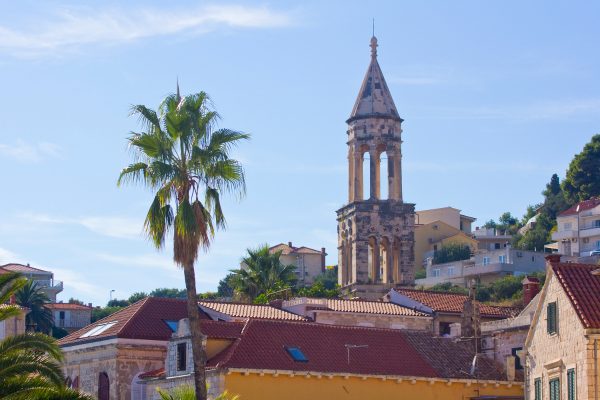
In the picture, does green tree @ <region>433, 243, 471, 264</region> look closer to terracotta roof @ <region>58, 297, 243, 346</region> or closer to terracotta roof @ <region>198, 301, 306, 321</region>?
terracotta roof @ <region>198, 301, 306, 321</region>

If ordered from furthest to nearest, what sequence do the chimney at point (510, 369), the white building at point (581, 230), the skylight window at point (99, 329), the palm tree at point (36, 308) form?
the white building at point (581, 230)
the palm tree at point (36, 308)
the skylight window at point (99, 329)
the chimney at point (510, 369)

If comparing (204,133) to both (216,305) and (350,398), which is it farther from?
(216,305)

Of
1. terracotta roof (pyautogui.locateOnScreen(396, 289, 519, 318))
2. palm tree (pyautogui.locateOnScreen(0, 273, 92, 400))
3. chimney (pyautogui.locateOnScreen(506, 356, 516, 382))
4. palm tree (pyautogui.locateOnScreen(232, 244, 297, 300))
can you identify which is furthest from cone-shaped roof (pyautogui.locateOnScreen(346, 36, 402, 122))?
palm tree (pyautogui.locateOnScreen(0, 273, 92, 400))

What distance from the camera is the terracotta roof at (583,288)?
4491 centimetres

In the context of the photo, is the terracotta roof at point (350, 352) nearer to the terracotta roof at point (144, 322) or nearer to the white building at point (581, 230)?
the terracotta roof at point (144, 322)

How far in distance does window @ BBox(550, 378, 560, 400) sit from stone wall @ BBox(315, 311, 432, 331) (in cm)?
2379

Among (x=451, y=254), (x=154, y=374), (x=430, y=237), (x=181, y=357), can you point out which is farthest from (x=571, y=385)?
(x=430, y=237)

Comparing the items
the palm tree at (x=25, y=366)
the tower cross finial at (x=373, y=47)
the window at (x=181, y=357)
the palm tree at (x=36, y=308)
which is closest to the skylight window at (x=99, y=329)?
the window at (x=181, y=357)

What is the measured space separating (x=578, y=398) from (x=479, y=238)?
117508 mm

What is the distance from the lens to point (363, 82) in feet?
A: 346

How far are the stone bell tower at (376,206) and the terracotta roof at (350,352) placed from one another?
134 ft

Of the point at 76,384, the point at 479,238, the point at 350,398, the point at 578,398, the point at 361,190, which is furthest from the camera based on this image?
the point at 479,238

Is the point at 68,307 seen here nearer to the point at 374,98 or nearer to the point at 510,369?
the point at 374,98

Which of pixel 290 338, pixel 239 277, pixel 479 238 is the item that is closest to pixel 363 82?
pixel 239 277
